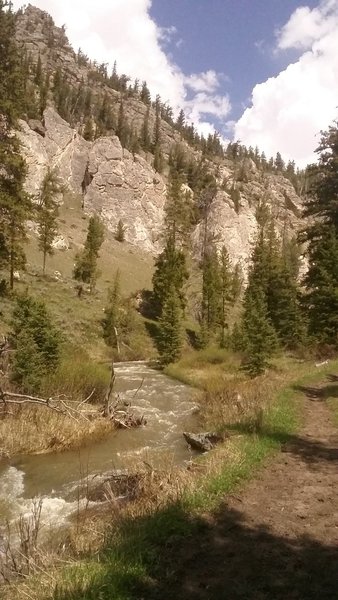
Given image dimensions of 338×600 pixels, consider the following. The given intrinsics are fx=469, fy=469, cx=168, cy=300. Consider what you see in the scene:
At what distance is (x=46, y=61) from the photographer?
16688cm

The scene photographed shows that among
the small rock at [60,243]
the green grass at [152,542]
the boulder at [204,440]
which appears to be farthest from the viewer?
the small rock at [60,243]

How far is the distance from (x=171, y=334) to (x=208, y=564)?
36852 millimetres

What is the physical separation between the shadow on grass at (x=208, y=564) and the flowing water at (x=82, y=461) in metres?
3.21

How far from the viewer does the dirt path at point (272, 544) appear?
192 inches

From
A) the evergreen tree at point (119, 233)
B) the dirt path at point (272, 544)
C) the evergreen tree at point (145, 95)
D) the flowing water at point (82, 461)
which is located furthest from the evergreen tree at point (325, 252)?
the evergreen tree at point (145, 95)

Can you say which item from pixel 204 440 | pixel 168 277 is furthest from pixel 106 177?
pixel 204 440

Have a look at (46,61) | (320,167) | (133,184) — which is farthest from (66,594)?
(46,61)

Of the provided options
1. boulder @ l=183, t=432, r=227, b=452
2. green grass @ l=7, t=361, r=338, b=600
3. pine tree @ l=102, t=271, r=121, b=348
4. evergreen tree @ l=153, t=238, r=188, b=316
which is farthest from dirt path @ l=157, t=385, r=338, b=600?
evergreen tree @ l=153, t=238, r=188, b=316

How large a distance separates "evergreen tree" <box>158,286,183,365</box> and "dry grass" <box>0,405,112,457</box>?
79.2 ft

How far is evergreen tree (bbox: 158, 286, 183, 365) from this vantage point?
40.8m

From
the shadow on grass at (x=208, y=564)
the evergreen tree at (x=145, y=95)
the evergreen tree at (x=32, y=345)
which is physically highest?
the evergreen tree at (x=145, y=95)

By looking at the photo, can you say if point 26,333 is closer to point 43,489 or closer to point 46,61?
point 43,489

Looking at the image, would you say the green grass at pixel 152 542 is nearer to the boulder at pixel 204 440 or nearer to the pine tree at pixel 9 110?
the boulder at pixel 204 440

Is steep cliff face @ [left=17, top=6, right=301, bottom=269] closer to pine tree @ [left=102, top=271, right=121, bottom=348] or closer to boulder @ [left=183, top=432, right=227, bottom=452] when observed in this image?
pine tree @ [left=102, top=271, right=121, bottom=348]
